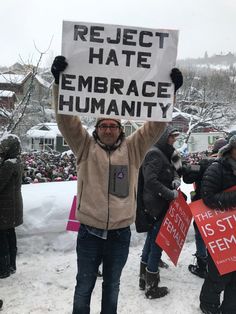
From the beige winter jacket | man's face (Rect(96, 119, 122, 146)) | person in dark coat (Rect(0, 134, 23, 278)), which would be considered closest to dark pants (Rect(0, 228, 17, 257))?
person in dark coat (Rect(0, 134, 23, 278))

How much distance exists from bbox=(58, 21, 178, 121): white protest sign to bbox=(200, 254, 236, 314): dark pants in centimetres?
163

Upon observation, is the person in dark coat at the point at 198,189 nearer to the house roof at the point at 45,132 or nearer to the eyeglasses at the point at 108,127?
the eyeglasses at the point at 108,127

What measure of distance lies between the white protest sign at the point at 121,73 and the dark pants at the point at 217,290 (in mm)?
1627

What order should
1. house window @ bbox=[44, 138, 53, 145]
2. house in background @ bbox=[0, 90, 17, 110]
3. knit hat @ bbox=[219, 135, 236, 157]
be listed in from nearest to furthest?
knit hat @ bbox=[219, 135, 236, 157]
house in background @ bbox=[0, 90, 17, 110]
house window @ bbox=[44, 138, 53, 145]

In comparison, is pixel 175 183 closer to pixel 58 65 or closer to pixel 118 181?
pixel 118 181

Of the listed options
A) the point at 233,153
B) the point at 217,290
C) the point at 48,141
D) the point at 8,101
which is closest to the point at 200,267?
the point at 217,290

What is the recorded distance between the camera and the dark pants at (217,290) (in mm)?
3314

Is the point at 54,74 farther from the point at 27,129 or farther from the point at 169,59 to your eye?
the point at 27,129

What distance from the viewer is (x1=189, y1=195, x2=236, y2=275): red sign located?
3367 millimetres

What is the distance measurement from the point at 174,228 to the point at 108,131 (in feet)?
5.65

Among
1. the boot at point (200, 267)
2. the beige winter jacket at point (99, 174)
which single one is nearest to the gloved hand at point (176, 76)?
the beige winter jacket at point (99, 174)

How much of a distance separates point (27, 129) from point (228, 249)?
34.7m

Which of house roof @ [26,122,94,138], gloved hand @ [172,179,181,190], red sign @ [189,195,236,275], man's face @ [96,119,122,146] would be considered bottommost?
house roof @ [26,122,94,138]

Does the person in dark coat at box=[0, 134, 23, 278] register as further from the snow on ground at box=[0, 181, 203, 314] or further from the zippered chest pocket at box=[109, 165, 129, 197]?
the zippered chest pocket at box=[109, 165, 129, 197]
